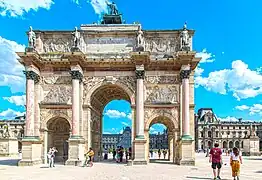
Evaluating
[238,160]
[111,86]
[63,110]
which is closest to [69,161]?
[63,110]

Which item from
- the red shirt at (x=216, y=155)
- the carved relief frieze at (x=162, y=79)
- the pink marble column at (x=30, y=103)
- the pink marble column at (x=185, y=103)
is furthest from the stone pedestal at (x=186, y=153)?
the red shirt at (x=216, y=155)

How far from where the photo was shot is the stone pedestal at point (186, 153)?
83.9ft

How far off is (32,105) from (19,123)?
77.7m

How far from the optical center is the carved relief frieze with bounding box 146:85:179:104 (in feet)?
89.4

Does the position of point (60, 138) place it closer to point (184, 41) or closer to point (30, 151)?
point (30, 151)

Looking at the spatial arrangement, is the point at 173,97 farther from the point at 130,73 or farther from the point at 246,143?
the point at 246,143

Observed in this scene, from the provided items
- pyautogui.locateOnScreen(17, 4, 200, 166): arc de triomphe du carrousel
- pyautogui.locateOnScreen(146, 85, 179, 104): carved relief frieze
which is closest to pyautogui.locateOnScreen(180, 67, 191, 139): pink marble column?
pyautogui.locateOnScreen(17, 4, 200, 166): arc de triomphe du carrousel

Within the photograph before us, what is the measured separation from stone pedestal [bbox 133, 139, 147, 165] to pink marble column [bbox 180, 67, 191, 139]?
2790 mm

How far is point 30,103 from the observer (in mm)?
26203

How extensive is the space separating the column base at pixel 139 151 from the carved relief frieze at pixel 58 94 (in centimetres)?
577

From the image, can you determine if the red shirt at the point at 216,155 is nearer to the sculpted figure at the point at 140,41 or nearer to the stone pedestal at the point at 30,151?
the sculpted figure at the point at 140,41

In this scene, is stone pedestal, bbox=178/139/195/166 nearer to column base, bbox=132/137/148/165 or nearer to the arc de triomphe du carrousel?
the arc de triomphe du carrousel

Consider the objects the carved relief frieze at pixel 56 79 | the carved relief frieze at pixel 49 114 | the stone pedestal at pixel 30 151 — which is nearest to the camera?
the stone pedestal at pixel 30 151

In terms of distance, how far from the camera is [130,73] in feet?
90.4
